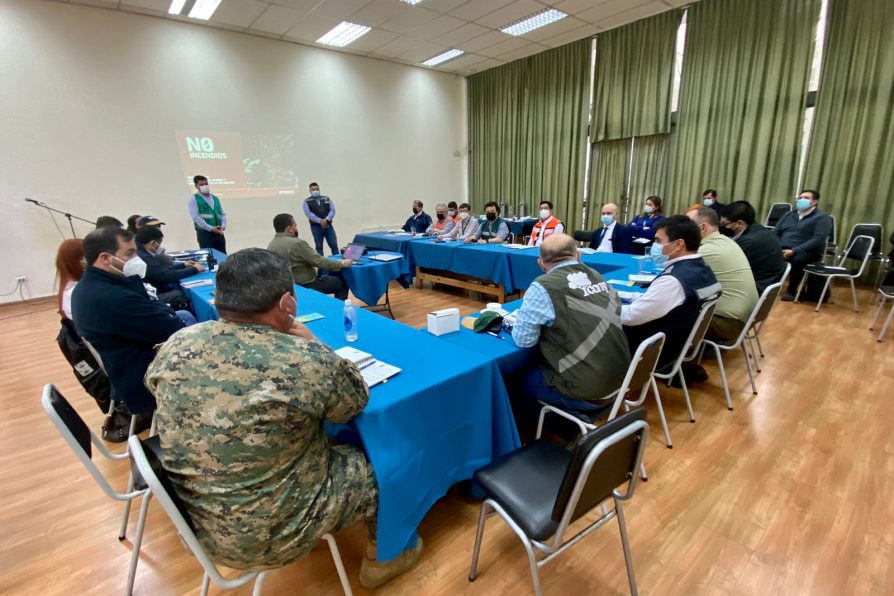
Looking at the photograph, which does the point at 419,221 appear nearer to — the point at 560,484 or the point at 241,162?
the point at 241,162

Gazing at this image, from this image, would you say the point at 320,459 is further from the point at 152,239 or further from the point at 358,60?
the point at 358,60

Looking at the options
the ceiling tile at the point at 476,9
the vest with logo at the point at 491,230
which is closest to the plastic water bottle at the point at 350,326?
the vest with logo at the point at 491,230

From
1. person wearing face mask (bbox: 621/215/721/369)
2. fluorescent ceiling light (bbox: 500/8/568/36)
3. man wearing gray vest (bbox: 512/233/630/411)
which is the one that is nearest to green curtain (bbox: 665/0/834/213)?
fluorescent ceiling light (bbox: 500/8/568/36)

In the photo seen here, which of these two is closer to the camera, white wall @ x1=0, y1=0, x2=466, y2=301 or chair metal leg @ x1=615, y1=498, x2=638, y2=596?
chair metal leg @ x1=615, y1=498, x2=638, y2=596

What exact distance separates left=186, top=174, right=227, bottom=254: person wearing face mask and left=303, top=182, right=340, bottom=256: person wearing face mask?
141cm

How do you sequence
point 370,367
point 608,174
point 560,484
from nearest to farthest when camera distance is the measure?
point 560,484 → point 370,367 → point 608,174

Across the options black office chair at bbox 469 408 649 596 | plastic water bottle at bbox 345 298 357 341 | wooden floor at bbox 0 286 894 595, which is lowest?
wooden floor at bbox 0 286 894 595

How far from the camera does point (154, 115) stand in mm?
5891

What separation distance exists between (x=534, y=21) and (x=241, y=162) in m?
5.29

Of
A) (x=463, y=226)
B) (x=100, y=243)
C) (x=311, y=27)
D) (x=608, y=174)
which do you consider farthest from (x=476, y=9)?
(x=100, y=243)

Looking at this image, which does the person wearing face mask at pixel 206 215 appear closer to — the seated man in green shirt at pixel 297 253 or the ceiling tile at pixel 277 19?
the ceiling tile at pixel 277 19

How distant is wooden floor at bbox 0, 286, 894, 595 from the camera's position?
1444 mm

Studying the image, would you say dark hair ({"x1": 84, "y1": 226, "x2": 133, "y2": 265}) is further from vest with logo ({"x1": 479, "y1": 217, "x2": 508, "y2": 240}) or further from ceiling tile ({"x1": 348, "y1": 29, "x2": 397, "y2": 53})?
ceiling tile ({"x1": 348, "y1": 29, "x2": 397, "y2": 53})

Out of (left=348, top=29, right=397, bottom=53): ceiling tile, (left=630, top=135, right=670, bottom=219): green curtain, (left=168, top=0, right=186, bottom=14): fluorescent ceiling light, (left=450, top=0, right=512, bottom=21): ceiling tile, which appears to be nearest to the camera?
(left=168, top=0, right=186, bottom=14): fluorescent ceiling light
